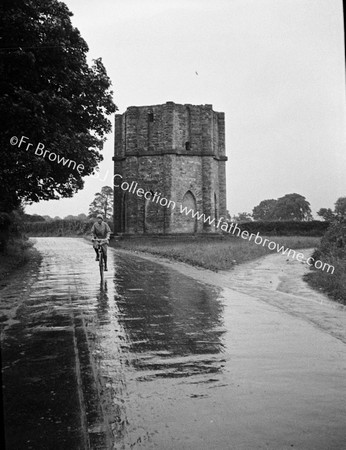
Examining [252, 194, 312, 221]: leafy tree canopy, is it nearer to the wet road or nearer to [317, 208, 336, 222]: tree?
[317, 208, 336, 222]: tree

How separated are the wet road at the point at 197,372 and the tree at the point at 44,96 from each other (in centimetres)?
376

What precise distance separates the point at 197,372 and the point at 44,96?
7926 millimetres

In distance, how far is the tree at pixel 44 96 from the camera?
29.1 ft

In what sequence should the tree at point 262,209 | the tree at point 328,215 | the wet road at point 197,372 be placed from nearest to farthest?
1. the wet road at point 197,372
2. the tree at point 328,215
3. the tree at point 262,209

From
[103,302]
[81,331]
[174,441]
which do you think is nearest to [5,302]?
[103,302]

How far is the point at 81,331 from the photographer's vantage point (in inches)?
230

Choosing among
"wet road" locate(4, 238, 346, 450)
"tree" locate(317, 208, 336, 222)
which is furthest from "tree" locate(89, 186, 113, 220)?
"wet road" locate(4, 238, 346, 450)

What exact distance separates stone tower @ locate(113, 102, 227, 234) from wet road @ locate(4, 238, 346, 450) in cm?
2434

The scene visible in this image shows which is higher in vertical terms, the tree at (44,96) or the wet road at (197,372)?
the tree at (44,96)

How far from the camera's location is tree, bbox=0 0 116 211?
886cm

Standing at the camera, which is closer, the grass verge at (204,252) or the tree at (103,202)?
the grass verge at (204,252)

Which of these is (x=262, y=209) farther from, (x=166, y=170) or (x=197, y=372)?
(x=197, y=372)

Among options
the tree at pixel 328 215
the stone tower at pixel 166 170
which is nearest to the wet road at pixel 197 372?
the tree at pixel 328 215

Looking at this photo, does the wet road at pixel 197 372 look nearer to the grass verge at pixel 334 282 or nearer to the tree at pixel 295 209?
the grass verge at pixel 334 282
